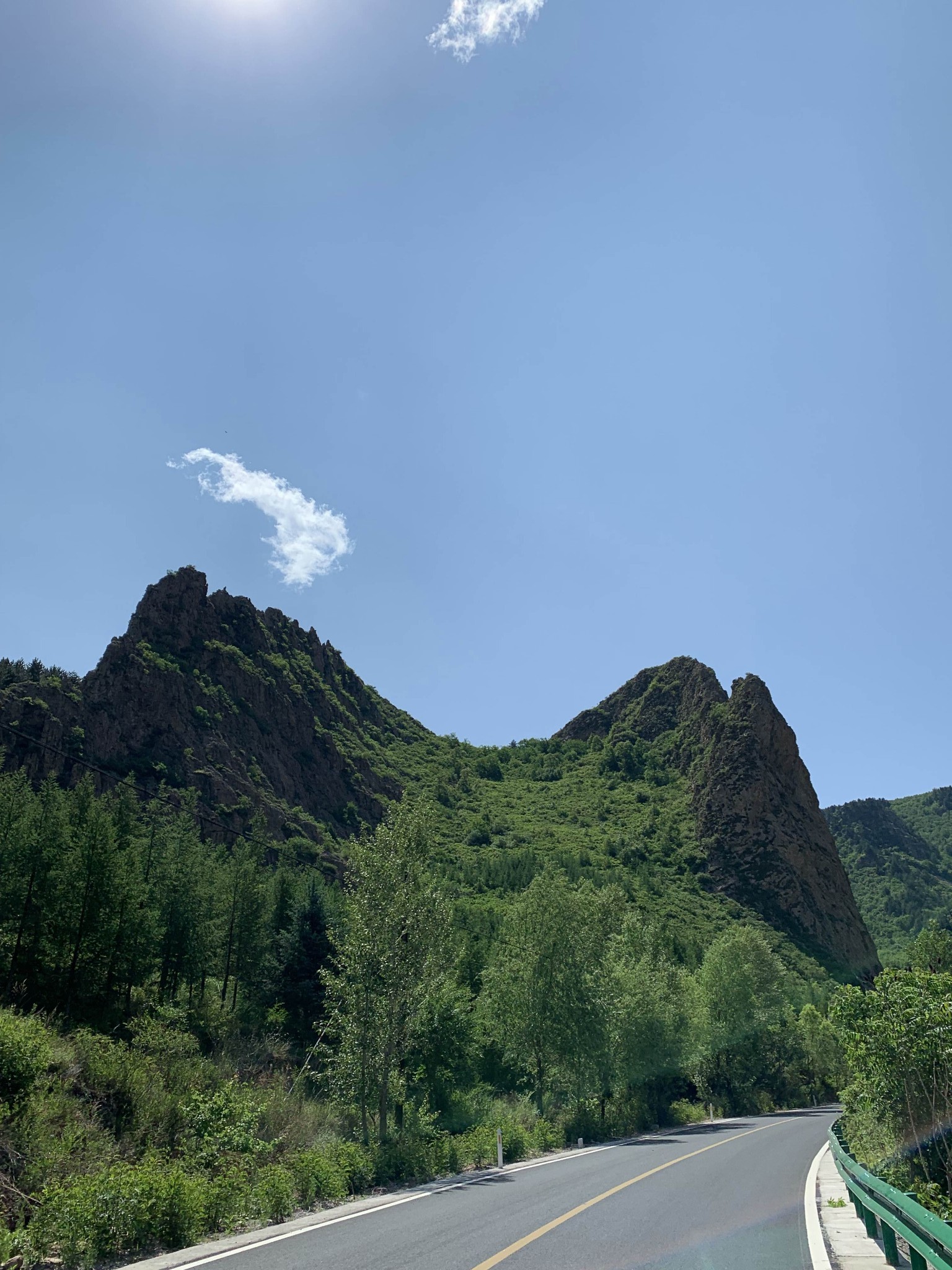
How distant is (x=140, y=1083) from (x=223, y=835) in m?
67.7

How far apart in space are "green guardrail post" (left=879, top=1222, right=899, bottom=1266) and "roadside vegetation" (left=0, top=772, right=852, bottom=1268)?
27.0 feet

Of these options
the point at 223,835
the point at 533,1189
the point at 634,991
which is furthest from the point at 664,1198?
the point at 223,835

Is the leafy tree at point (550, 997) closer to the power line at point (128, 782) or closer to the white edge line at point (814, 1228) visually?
the white edge line at point (814, 1228)

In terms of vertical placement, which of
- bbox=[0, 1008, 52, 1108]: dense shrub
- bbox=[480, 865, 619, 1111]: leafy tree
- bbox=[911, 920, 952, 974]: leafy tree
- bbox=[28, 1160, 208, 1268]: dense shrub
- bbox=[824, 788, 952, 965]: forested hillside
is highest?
bbox=[0, 1008, 52, 1108]: dense shrub

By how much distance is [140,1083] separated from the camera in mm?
20031

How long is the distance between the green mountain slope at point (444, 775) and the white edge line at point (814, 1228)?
4314cm

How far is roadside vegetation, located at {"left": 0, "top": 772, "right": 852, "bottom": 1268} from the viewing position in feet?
42.8

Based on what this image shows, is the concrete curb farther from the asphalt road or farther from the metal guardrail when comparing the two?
the asphalt road

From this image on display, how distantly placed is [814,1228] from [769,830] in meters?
119

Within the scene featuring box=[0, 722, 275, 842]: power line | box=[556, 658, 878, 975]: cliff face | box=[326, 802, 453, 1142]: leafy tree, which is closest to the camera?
box=[326, 802, 453, 1142]: leafy tree

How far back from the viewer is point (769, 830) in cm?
11906

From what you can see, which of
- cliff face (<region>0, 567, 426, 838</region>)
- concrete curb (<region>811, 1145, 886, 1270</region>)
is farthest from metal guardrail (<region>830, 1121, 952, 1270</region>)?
cliff face (<region>0, 567, 426, 838</region>)

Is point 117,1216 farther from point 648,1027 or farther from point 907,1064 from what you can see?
point 648,1027

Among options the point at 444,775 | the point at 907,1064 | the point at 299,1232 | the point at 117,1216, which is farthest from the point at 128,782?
the point at 444,775
